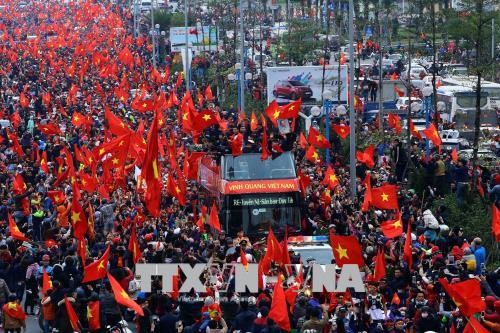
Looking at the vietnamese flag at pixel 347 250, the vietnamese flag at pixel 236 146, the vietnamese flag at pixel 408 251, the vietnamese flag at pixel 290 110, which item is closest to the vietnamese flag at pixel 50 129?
the vietnamese flag at pixel 290 110

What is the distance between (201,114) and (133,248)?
11802 millimetres

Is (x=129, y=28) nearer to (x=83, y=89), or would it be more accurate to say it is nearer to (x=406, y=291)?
(x=83, y=89)

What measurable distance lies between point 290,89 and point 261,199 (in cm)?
2251

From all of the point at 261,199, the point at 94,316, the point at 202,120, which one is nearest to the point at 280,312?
the point at 94,316

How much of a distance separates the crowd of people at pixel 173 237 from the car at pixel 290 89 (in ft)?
6.53

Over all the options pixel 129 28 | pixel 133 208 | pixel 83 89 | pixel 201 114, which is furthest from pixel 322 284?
pixel 129 28

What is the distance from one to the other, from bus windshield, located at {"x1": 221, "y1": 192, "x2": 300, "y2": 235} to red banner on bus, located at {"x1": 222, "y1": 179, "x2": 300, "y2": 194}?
8cm

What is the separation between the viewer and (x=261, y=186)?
2889 centimetres

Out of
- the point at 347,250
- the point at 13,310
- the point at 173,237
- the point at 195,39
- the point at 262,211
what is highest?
the point at 347,250

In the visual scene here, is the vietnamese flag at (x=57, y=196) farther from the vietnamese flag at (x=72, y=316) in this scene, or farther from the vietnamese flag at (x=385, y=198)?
the vietnamese flag at (x=72, y=316)

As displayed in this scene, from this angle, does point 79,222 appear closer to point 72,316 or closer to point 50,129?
point 72,316

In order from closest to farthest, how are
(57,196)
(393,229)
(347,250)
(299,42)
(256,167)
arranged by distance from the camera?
(347,250), (393,229), (256,167), (57,196), (299,42)

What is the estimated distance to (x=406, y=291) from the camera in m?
20.6

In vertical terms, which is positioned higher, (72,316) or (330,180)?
(72,316)
